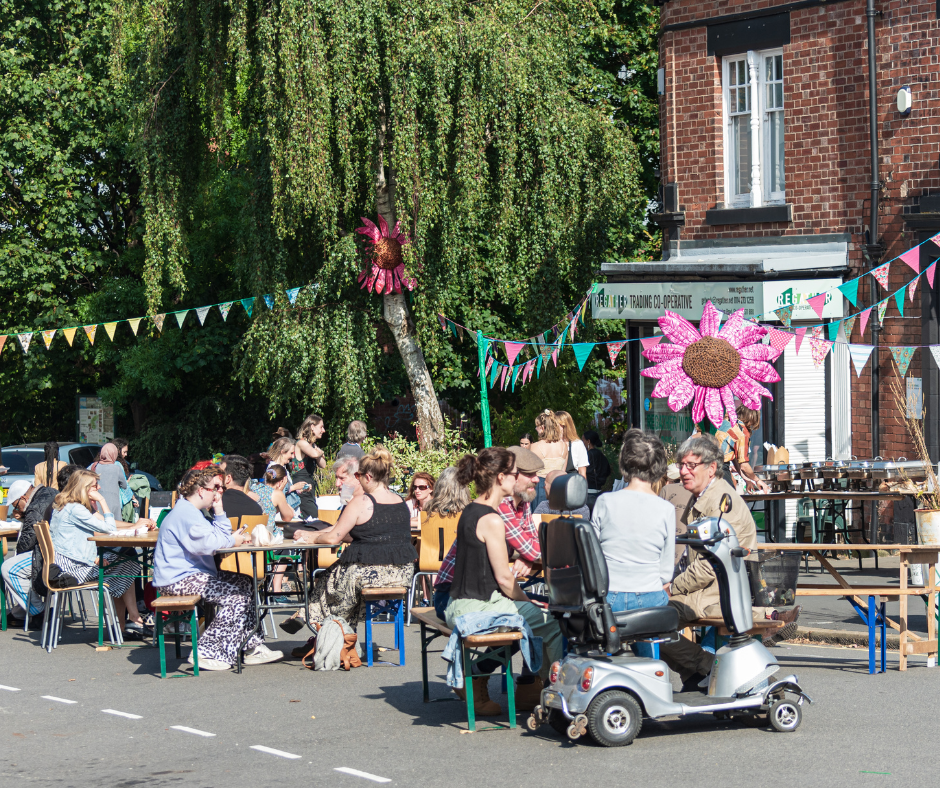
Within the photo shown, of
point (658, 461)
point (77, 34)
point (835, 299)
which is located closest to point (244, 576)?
point (658, 461)

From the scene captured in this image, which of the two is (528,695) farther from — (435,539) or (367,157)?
(367,157)

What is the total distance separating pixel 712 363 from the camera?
538 inches

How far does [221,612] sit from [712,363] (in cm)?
587

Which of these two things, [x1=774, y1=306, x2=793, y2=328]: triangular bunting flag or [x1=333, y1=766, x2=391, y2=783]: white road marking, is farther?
[x1=774, y1=306, x2=793, y2=328]: triangular bunting flag

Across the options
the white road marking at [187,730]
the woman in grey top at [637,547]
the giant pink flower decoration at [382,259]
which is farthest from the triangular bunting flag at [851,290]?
the white road marking at [187,730]

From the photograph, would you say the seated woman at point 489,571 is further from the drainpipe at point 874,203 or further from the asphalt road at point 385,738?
the drainpipe at point 874,203

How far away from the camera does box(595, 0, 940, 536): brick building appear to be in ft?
53.1

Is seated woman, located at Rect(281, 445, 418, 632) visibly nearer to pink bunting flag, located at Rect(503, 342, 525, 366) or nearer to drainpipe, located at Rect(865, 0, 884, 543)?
drainpipe, located at Rect(865, 0, 884, 543)

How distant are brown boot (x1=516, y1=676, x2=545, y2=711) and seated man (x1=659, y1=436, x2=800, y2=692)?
0.90 metres

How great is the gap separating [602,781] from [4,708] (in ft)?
14.6

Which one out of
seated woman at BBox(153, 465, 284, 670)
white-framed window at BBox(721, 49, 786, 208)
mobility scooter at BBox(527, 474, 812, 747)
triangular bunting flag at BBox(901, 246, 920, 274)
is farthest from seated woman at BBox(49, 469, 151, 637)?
white-framed window at BBox(721, 49, 786, 208)

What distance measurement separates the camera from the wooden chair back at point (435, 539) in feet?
37.8

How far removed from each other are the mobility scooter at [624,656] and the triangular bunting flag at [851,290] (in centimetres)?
818

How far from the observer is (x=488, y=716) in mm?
8422
